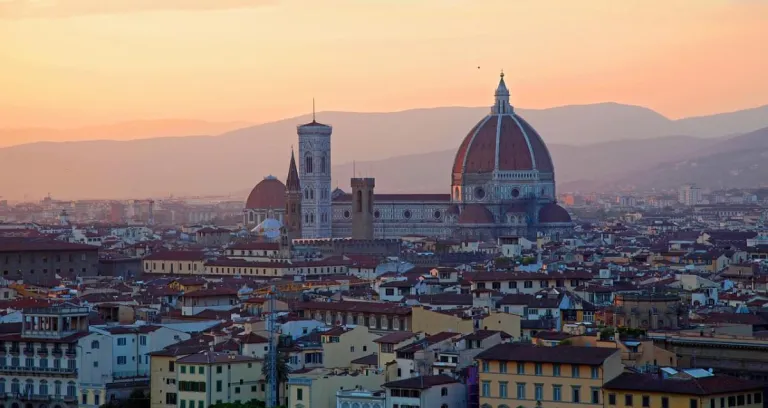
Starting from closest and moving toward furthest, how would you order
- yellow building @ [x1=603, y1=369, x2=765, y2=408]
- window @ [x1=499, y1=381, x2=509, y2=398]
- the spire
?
yellow building @ [x1=603, y1=369, x2=765, y2=408], window @ [x1=499, y1=381, x2=509, y2=398], the spire

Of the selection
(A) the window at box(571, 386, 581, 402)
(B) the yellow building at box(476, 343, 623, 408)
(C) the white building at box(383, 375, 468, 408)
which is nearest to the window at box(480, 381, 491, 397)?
(B) the yellow building at box(476, 343, 623, 408)

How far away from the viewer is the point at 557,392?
54938 millimetres

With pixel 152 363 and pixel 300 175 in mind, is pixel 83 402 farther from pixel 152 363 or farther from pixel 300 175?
pixel 300 175

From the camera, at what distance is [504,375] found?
56.1m

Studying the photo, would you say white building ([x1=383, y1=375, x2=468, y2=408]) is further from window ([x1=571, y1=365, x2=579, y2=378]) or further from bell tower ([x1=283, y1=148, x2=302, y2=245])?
bell tower ([x1=283, y1=148, x2=302, y2=245])

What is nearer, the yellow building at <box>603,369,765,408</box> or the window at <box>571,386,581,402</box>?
the yellow building at <box>603,369,765,408</box>

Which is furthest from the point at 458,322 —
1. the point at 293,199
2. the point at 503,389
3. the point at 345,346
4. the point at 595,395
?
the point at 293,199

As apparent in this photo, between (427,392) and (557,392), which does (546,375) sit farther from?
(427,392)

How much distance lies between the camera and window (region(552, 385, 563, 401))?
54.8 meters

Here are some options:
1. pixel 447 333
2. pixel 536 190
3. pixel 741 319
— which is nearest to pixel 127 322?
pixel 447 333

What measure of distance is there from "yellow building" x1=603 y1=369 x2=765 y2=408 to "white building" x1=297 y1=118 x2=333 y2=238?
139 metres

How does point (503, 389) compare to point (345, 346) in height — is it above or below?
below

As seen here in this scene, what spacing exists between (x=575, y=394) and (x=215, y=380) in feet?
39.3

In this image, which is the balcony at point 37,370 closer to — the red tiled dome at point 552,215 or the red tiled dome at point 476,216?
the red tiled dome at point 476,216
